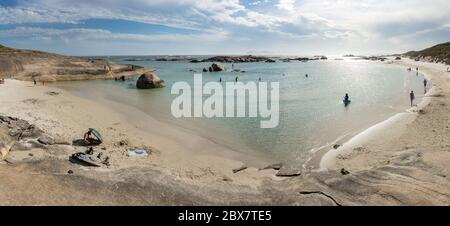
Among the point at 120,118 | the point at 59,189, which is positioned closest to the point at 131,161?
the point at 59,189

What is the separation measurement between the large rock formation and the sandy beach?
125ft

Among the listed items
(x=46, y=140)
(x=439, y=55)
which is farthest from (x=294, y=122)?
(x=439, y=55)

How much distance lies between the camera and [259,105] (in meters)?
33.2

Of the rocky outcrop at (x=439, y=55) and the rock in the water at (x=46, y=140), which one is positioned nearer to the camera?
the rock in the water at (x=46, y=140)

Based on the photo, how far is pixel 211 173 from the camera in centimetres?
1504

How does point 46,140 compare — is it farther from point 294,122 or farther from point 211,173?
point 294,122

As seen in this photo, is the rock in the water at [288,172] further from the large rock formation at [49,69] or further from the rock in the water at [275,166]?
the large rock formation at [49,69]

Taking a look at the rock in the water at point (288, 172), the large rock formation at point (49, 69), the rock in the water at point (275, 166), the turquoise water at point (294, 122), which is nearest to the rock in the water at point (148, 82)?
the turquoise water at point (294, 122)

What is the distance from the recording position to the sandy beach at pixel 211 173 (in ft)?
38.3

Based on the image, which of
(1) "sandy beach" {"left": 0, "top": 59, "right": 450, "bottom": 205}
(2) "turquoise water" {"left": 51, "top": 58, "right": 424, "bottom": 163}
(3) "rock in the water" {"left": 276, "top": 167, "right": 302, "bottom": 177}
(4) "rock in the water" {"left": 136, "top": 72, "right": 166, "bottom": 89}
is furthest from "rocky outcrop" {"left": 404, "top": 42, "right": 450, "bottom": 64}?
(3) "rock in the water" {"left": 276, "top": 167, "right": 302, "bottom": 177}

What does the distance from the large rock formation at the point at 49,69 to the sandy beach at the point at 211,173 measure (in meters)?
38.2
